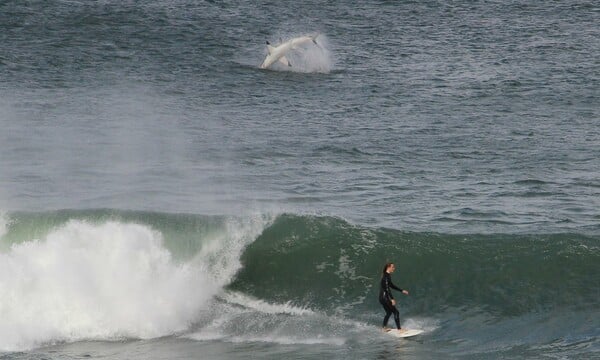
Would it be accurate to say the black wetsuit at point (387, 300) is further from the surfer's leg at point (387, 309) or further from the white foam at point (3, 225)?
the white foam at point (3, 225)

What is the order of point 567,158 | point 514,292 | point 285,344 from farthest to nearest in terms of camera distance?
point 567,158 < point 514,292 < point 285,344

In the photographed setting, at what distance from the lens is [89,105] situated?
4131 centimetres

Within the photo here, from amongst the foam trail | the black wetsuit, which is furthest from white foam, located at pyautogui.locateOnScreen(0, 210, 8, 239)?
the black wetsuit

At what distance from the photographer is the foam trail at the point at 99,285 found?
21.9 m

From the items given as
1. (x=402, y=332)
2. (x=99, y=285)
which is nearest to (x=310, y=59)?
(x=99, y=285)

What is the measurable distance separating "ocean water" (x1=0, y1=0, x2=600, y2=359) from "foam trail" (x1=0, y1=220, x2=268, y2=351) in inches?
2.0

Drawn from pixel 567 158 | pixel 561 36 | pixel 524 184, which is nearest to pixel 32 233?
pixel 524 184

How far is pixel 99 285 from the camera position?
2303cm

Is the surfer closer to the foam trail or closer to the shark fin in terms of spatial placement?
the foam trail

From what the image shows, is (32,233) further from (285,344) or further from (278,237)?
(285,344)

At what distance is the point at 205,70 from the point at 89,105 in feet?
20.2

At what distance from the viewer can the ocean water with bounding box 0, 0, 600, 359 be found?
2222cm

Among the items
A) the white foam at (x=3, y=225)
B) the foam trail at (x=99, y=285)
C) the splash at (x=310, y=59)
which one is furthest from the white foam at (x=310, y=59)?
the foam trail at (x=99, y=285)

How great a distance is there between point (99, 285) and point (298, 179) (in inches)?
411
